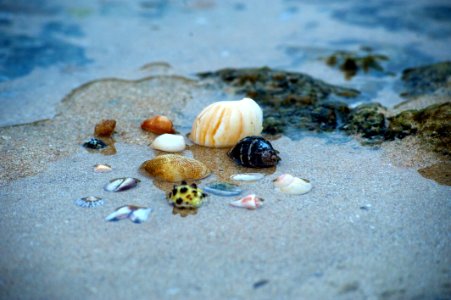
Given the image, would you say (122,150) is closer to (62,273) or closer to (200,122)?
(200,122)

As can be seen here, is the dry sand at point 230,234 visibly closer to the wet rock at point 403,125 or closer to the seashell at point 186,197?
the seashell at point 186,197

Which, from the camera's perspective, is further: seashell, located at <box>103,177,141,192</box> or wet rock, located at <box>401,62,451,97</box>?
wet rock, located at <box>401,62,451,97</box>

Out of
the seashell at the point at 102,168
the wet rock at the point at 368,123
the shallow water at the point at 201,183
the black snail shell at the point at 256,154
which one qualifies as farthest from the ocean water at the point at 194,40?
the black snail shell at the point at 256,154

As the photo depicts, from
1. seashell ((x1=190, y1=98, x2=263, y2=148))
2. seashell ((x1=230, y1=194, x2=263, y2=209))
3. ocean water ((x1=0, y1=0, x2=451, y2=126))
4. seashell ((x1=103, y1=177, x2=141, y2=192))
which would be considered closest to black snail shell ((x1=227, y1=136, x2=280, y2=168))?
seashell ((x1=190, y1=98, x2=263, y2=148))

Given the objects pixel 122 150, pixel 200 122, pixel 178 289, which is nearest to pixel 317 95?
pixel 200 122

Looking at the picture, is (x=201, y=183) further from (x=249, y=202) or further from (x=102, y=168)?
(x=102, y=168)

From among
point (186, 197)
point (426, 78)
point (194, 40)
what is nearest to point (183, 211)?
point (186, 197)

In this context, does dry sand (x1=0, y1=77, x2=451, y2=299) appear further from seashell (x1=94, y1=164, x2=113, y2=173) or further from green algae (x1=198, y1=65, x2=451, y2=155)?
green algae (x1=198, y1=65, x2=451, y2=155)

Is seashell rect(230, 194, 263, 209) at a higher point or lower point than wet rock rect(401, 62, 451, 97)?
lower
